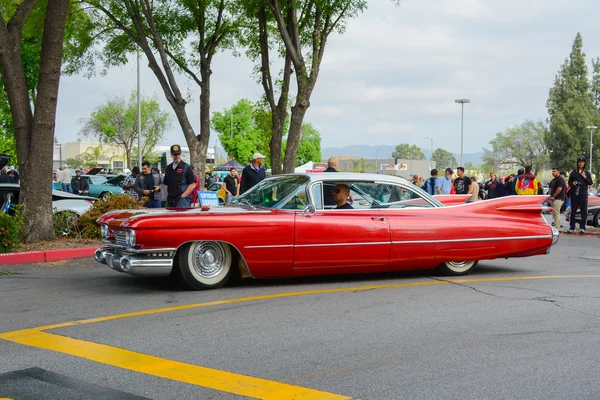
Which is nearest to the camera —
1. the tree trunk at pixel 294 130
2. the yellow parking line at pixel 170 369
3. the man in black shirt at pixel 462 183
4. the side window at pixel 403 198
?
the yellow parking line at pixel 170 369

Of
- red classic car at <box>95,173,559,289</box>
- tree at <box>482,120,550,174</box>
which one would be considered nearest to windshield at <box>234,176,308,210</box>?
red classic car at <box>95,173,559,289</box>

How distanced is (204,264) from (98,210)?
5.78 meters

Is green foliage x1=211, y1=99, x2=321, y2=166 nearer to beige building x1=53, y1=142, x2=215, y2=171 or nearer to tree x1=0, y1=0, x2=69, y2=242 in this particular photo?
beige building x1=53, y1=142, x2=215, y2=171

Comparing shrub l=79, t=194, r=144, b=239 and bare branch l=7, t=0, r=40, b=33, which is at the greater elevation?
bare branch l=7, t=0, r=40, b=33

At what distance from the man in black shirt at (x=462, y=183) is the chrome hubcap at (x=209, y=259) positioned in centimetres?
1220

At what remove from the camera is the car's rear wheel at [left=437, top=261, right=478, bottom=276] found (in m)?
9.03

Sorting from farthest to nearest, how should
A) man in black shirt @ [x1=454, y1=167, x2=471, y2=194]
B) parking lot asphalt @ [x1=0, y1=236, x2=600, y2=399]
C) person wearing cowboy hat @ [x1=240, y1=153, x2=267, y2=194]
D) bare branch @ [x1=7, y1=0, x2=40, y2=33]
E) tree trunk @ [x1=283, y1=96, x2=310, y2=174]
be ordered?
tree trunk @ [x1=283, y1=96, x2=310, y2=174]
man in black shirt @ [x1=454, y1=167, x2=471, y2=194]
person wearing cowboy hat @ [x1=240, y1=153, x2=267, y2=194]
bare branch @ [x1=7, y1=0, x2=40, y2=33]
parking lot asphalt @ [x1=0, y1=236, x2=600, y2=399]

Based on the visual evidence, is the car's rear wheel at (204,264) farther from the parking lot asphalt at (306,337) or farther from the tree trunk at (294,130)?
the tree trunk at (294,130)

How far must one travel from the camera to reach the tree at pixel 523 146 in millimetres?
97062

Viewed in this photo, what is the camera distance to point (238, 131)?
309ft

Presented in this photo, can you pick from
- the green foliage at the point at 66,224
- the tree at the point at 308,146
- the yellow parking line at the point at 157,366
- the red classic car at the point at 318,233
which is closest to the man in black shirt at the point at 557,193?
the red classic car at the point at 318,233

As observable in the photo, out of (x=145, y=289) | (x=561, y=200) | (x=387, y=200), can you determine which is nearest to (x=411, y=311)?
(x=387, y=200)

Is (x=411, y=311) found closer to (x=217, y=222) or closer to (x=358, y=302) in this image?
(x=358, y=302)

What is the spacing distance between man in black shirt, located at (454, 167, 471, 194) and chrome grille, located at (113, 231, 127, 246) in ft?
41.8
